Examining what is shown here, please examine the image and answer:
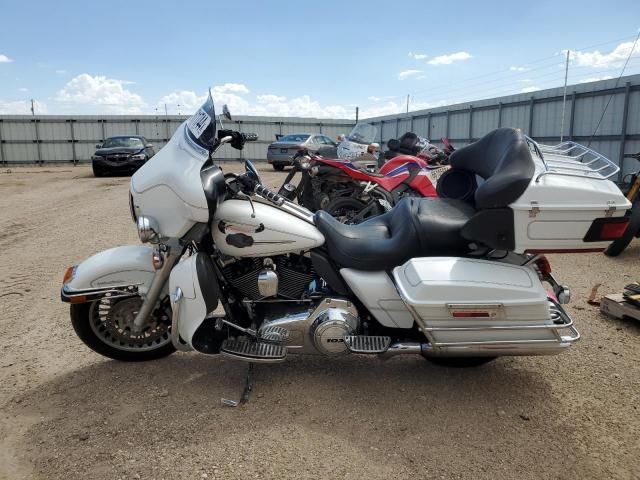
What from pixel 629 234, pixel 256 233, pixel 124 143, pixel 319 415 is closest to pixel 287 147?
pixel 124 143

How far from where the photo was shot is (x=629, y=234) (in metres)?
5.88

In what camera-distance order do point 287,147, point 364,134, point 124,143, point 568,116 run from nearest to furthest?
1. point 364,134
2. point 568,116
3. point 124,143
4. point 287,147

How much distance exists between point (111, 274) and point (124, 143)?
15683 millimetres

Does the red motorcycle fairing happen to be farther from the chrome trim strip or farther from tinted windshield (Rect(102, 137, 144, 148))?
tinted windshield (Rect(102, 137, 144, 148))

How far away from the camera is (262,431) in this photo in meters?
2.60

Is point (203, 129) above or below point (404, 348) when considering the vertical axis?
above

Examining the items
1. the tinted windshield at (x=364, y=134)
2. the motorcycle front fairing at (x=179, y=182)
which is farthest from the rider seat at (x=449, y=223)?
the tinted windshield at (x=364, y=134)

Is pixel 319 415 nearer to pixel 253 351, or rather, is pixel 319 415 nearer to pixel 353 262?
pixel 253 351

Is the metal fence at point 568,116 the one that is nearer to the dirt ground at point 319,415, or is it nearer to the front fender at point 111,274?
the dirt ground at point 319,415

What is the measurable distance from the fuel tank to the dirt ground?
34.4 inches

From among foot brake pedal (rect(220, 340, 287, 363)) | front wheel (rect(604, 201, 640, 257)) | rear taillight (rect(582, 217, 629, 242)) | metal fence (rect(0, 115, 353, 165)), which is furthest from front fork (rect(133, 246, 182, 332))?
metal fence (rect(0, 115, 353, 165))

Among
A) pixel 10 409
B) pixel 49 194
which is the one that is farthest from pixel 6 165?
pixel 10 409

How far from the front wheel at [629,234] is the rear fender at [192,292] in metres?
5.11

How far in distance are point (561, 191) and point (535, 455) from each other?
1.30 metres
